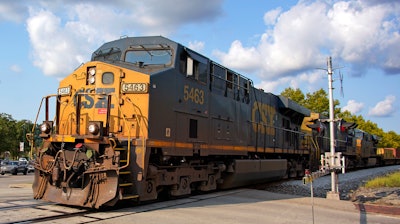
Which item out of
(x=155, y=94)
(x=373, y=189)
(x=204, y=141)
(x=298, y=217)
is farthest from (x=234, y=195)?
(x=373, y=189)

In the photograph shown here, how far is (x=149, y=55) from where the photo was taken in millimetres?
9594

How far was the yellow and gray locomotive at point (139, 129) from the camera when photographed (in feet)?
25.8

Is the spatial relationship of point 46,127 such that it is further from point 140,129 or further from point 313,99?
point 313,99

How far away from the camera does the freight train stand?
25.8 ft

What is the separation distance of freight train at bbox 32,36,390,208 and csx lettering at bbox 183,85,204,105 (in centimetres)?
3

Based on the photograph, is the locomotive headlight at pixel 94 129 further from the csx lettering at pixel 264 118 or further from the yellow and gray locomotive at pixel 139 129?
the csx lettering at pixel 264 118

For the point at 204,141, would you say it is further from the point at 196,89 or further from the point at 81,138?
the point at 81,138

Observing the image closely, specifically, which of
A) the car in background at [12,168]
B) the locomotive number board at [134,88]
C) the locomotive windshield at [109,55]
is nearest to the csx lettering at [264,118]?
the locomotive windshield at [109,55]

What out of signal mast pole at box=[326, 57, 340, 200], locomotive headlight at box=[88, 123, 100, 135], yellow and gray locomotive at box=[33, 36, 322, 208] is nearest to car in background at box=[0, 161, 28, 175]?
yellow and gray locomotive at box=[33, 36, 322, 208]

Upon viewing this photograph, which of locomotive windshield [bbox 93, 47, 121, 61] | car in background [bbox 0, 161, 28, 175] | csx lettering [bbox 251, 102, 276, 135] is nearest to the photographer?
locomotive windshield [bbox 93, 47, 121, 61]

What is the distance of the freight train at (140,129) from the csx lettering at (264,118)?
6.25 feet

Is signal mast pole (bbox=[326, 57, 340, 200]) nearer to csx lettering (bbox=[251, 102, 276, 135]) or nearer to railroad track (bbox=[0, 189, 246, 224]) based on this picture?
csx lettering (bbox=[251, 102, 276, 135])

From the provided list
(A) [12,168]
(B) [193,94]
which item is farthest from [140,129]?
(A) [12,168]

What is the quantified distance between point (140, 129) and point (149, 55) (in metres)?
2.24
